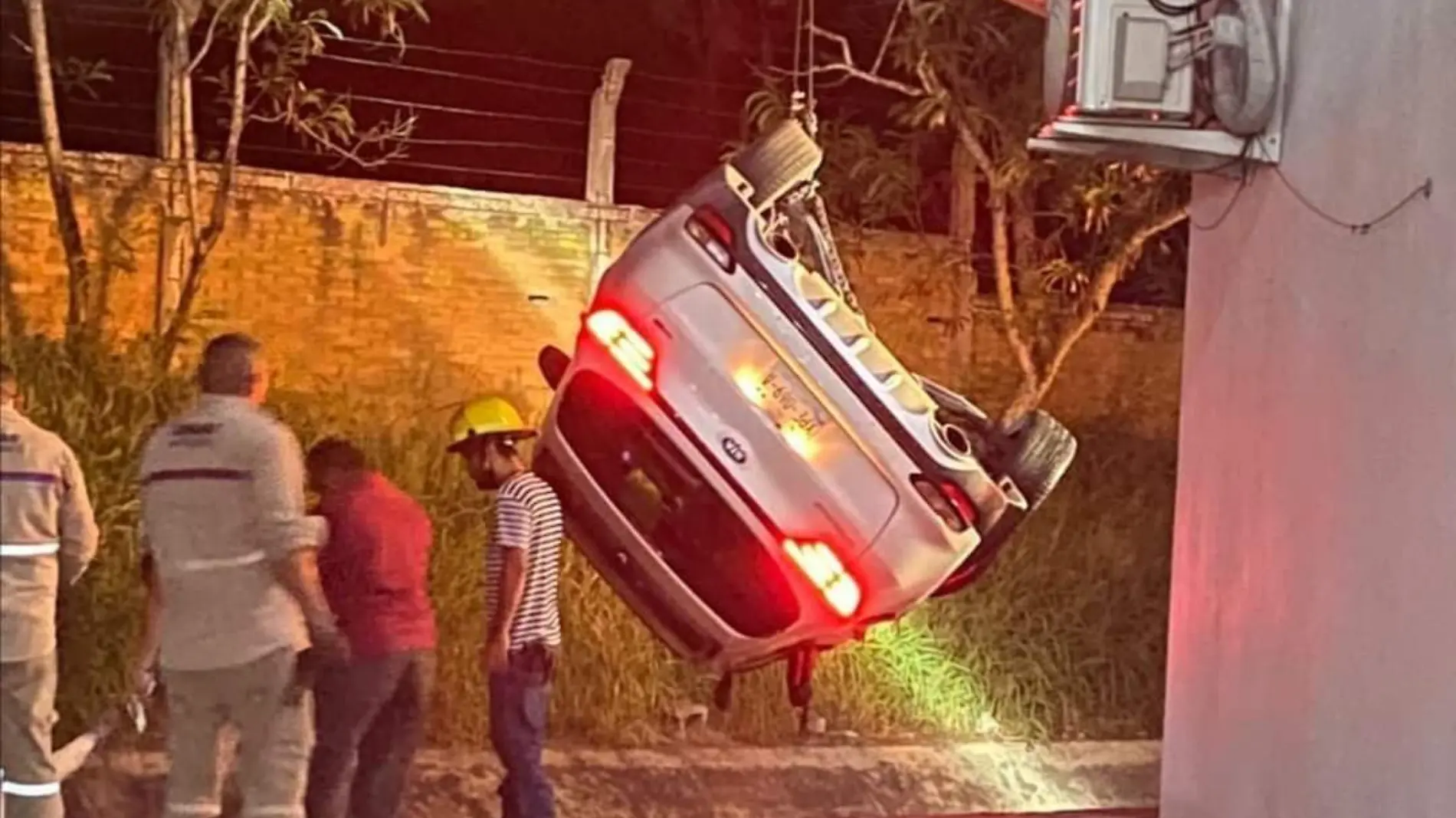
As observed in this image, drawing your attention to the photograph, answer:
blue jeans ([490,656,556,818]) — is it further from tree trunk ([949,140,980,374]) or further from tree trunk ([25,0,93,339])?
tree trunk ([949,140,980,374])

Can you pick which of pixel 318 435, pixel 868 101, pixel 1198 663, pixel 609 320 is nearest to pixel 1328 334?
pixel 1198 663

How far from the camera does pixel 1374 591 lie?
5.68 m

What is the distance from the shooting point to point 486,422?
5758 millimetres

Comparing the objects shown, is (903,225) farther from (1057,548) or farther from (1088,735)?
(1088,735)

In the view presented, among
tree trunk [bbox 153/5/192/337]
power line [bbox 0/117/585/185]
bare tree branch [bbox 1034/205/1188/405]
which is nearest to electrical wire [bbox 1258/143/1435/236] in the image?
bare tree branch [bbox 1034/205/1188/405]

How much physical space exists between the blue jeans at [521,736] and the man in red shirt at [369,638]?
0.74 feet

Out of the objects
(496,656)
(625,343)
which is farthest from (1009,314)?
(496,656)

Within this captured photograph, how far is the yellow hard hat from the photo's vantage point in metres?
5.74

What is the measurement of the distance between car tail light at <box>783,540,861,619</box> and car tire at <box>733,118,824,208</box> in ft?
3.44

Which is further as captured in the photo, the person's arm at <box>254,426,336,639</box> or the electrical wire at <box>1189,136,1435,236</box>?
the electrical wire at <box>1189,136,1435,236</box>

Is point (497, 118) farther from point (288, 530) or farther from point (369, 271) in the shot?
point (288, 530)

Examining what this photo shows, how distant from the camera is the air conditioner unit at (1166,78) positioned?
228 inches

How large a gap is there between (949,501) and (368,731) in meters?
1.84

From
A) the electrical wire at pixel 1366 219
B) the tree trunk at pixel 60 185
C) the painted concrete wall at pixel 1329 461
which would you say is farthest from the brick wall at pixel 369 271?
the electrical wire at pixel 1366 219
